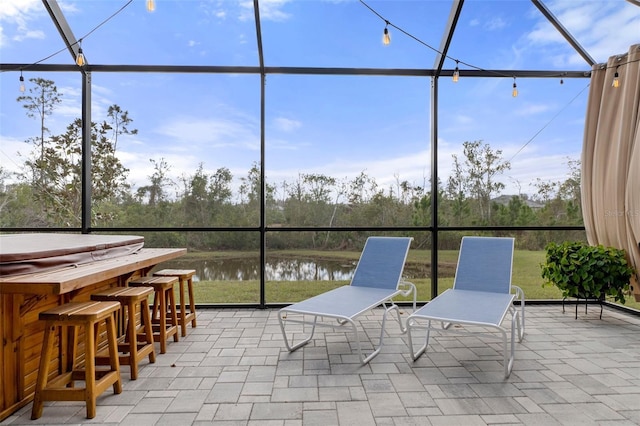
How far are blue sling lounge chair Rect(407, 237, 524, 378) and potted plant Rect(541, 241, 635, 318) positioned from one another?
0.93m

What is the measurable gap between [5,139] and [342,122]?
18.6 feet

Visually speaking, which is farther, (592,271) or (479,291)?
(592,271)

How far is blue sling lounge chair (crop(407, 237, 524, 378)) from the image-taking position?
2859 millimetres

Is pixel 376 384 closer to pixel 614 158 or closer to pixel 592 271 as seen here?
pixel 592 271

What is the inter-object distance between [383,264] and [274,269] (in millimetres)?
2515

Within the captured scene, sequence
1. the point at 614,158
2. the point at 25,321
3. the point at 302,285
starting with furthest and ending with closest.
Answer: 1. the point at 302,285
2. the point at 614,158
3. the point at 25,321

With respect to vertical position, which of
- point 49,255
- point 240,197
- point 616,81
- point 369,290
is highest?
point 616,81

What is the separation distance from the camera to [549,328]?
3.81 m

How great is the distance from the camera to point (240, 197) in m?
5.98

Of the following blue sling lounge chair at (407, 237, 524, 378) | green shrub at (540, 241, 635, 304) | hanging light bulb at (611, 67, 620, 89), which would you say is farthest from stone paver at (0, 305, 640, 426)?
hanging light bulb at (611, 67, 620, 89)

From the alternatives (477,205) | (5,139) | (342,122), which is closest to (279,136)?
(342,122)

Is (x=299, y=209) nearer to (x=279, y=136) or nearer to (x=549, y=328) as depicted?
(x=279, y=136)

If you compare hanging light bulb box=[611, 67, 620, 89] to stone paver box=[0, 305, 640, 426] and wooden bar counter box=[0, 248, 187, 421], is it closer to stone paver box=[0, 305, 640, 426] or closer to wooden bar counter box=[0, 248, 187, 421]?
stone paver box=[0, 305, 640, 426]

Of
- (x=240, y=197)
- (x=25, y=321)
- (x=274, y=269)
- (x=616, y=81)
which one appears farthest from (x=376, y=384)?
(x=616, y=81)
